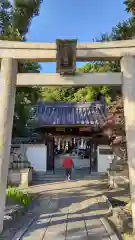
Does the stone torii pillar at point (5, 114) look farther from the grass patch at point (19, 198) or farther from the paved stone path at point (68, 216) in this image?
the grass patch at point (19, 198)

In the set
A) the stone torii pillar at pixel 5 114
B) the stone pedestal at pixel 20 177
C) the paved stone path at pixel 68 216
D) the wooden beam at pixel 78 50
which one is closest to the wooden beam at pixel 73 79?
the stone torii pillar at pixel 5 114

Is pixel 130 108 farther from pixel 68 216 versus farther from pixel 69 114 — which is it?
pixel 69 114

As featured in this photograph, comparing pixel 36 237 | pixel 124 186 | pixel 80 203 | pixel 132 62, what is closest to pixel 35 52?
pixel 132 62

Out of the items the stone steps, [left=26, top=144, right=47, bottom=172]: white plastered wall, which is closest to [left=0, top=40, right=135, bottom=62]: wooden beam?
the stone steps

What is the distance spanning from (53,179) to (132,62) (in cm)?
1087

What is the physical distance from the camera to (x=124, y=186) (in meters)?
13.4

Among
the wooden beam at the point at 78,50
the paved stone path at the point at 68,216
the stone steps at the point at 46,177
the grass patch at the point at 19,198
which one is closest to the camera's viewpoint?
the paved stone path at the point at 68,216

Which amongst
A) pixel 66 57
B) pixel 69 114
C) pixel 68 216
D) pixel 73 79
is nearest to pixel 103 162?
pixel 69 114

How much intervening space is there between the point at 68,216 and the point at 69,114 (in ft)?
49.8

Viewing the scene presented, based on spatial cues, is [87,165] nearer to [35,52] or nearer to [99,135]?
[99,135]

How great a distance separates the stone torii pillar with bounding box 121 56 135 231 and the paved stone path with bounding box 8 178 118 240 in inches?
46.0

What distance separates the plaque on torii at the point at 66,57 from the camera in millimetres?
6430

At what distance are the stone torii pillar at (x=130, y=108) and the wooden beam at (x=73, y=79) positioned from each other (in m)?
0.21

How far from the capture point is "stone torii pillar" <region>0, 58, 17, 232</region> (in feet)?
21.2
